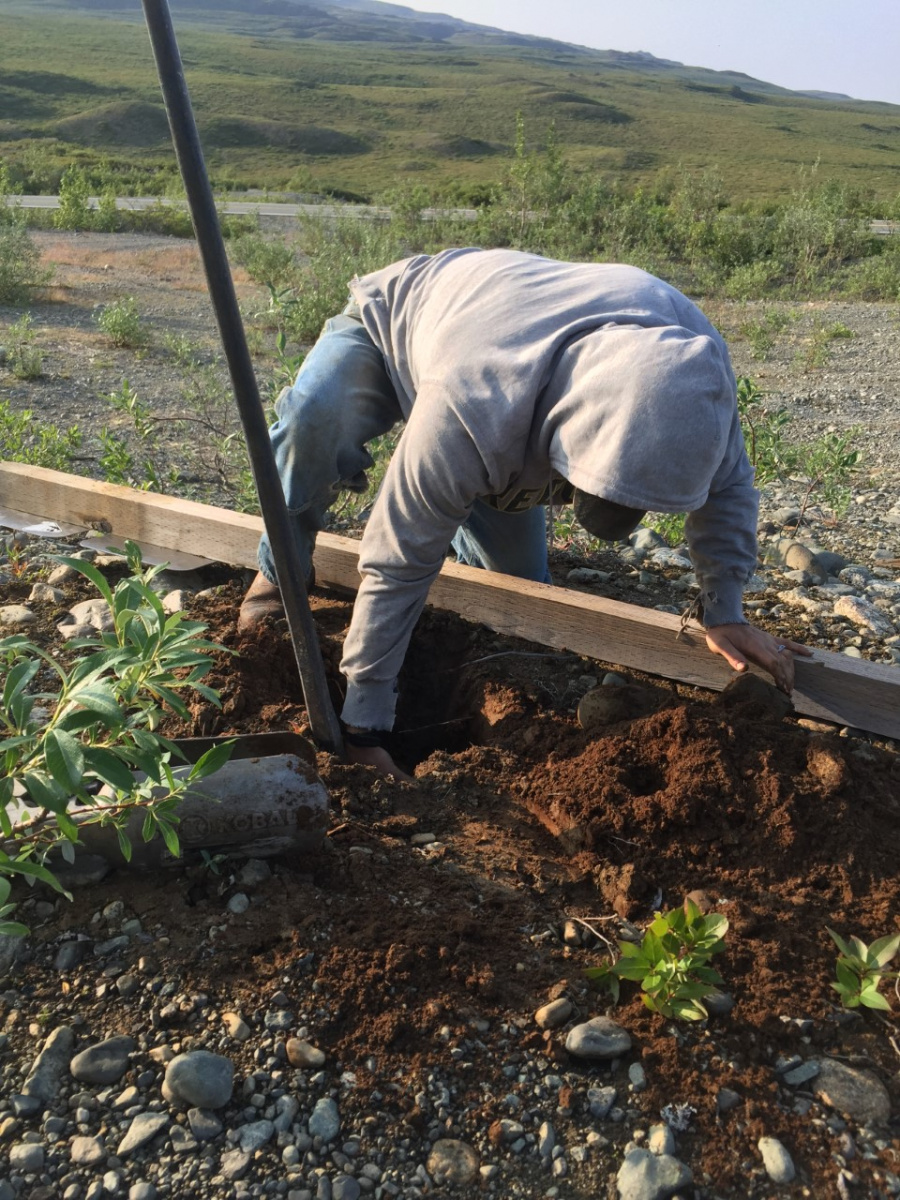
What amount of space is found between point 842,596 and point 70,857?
266 centimetres

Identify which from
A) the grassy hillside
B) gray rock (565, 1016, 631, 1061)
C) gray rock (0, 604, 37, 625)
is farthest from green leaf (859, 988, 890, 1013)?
the grassy hillside

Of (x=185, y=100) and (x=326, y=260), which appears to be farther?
(x=326, y=260)

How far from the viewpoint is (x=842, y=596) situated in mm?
3396

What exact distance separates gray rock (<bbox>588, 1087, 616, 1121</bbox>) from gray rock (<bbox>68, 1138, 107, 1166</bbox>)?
787mm

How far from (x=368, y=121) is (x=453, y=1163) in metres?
66.1

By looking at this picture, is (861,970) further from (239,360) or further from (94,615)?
(94,615)

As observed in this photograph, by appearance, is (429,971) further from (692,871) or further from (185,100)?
(185,100)

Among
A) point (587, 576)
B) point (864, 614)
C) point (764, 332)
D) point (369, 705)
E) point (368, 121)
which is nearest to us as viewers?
point (369, 705)

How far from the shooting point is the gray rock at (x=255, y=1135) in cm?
158

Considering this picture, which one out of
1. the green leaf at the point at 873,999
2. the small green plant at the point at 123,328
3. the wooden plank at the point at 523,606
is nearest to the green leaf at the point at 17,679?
the green leaf at the point at 873,999

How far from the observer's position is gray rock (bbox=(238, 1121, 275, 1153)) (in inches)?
62.3

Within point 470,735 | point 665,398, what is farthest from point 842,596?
point 665,398

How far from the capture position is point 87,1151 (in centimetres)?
155

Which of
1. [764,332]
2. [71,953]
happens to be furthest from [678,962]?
[764,332]
